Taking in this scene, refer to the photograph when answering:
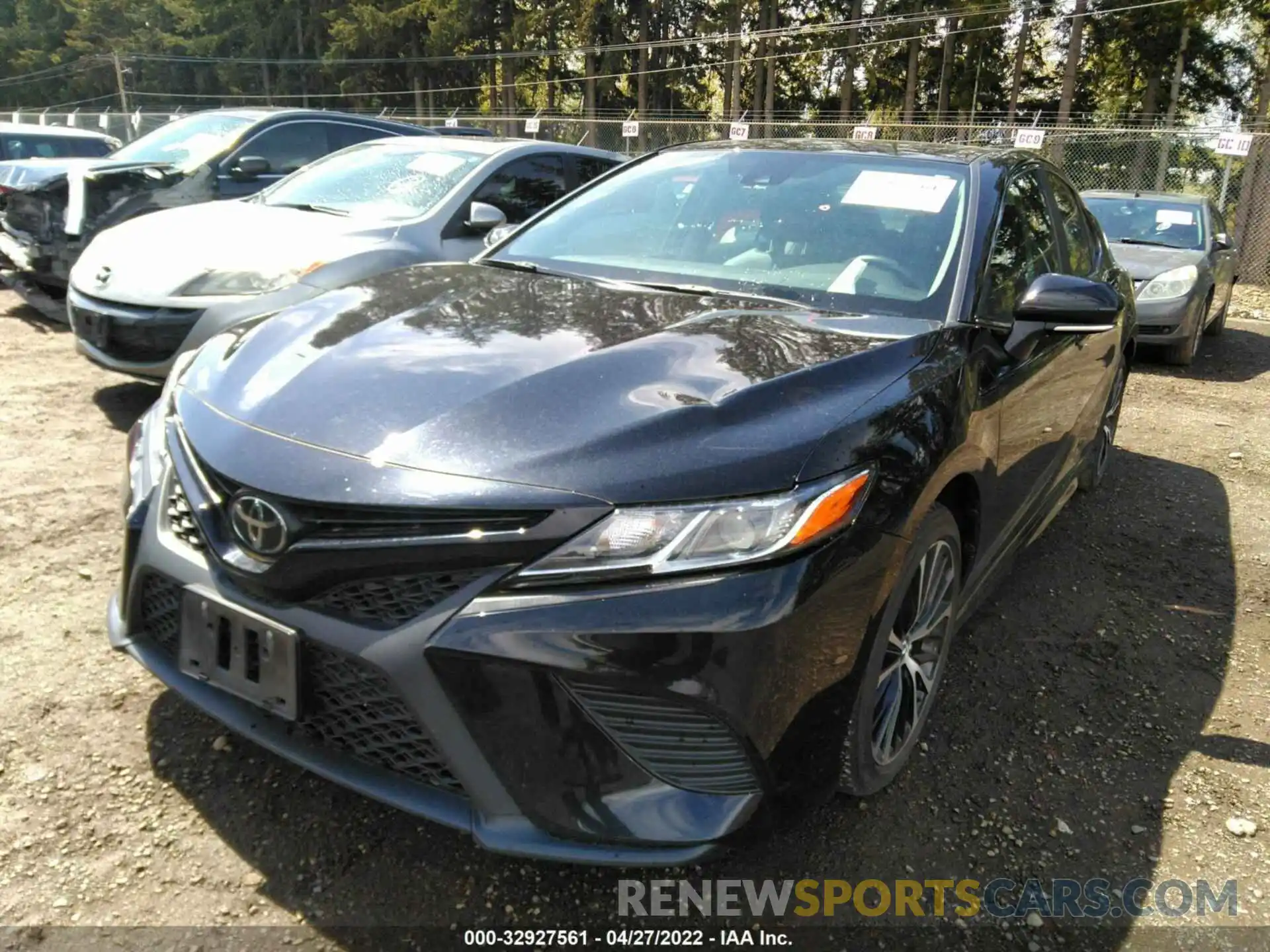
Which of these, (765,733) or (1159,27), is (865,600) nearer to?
(765,733)

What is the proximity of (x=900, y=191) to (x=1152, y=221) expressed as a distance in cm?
771

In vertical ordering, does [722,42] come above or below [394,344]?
above

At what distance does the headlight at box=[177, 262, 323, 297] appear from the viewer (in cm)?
446

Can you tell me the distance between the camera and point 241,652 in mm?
1790

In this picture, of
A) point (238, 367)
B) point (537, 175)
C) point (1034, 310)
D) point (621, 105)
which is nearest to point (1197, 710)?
point (1034, 310)

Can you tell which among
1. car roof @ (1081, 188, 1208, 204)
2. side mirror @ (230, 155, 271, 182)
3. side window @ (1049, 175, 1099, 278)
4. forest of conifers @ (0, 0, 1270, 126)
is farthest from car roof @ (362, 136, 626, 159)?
forest of conifers @ (0, 0, 1270, 126)

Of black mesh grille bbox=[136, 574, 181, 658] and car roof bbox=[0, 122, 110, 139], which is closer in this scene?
black mesh grille bbox=[136, 574, 181, 658]

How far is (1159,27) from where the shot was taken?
26.8m

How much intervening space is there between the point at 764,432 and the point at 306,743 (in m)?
1.11

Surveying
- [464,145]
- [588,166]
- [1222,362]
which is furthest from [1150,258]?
[464,145]

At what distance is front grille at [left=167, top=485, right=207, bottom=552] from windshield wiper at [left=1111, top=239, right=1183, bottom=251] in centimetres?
909

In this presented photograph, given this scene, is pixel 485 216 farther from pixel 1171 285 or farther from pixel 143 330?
pixel 1171 285

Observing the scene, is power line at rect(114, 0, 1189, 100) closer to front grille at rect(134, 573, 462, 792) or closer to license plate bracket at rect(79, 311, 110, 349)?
license plate bracket at rect(79, 311, 110, 349)

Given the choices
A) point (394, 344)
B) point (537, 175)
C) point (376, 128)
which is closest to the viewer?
point (394, 344)
